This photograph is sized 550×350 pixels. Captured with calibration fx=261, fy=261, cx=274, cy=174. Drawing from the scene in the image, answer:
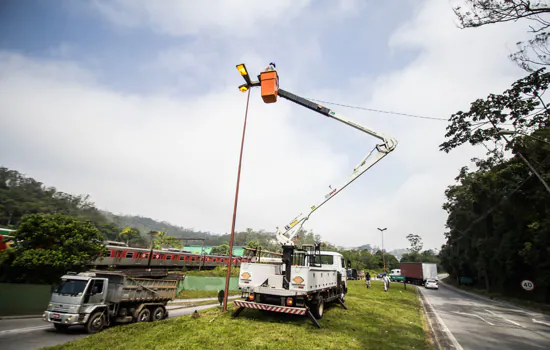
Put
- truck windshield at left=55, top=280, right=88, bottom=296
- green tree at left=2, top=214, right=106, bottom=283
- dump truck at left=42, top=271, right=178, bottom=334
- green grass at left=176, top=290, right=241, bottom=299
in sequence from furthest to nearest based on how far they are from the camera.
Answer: green grass at left=176, top=290, right=241, bottom=299, green tree at left=2, top=214, right=106, bottom=283, truck windshield at left=55, top=280, right=88, bottom=296, dump truck at left=42, top=271, right=178, bottom=334

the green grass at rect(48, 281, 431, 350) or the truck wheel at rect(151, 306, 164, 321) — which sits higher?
the green grass at rect(48, 281, 431, 350)

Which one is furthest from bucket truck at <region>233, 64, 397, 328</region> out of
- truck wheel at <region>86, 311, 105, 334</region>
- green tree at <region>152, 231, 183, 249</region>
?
green tree at <region>152, 231, 183, 249</region>

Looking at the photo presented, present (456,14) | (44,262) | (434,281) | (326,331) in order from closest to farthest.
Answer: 1. (456,14)
2. (326,331)
3. (44,262)
4. (434,281)

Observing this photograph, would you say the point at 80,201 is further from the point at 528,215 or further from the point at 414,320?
the point at 528,215

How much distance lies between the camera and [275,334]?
8.09 m

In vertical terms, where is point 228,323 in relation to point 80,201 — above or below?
below

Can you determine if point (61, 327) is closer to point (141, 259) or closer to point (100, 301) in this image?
point (100, 301)

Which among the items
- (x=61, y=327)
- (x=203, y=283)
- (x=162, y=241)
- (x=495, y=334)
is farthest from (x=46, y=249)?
(x=162, y=241)

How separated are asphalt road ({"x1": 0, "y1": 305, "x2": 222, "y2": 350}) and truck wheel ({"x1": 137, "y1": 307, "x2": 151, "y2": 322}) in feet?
6.09

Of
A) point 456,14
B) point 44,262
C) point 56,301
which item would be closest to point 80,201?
point 44,262

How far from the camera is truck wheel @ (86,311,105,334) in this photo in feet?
29.7

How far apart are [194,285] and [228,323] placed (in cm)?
1667

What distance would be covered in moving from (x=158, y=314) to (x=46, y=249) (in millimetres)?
8382

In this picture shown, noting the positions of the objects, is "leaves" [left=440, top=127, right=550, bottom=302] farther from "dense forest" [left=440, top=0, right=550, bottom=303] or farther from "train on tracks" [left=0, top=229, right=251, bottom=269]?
"train on tracks" [left=0, top=229, right=251, bottom=269]
